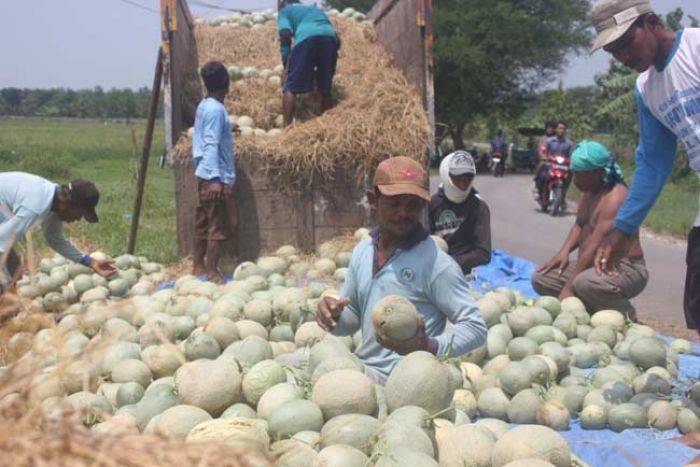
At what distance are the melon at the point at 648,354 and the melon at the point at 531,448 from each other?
188 cm

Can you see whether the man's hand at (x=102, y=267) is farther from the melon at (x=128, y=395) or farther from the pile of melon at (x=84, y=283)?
the melon at (x=128, y=395)

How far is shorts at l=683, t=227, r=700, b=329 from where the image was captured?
365 cm

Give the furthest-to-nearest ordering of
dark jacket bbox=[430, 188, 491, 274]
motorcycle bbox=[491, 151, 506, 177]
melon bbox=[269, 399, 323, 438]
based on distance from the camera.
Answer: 1. motorcycle bbox=[491, 151, 506, 177]
2. dark jacket bbox=[430, 188, 491, 274]
3. melon bbox=[269, 399, 323, 438]

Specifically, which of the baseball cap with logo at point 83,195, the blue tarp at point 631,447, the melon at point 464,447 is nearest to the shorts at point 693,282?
the blue tarp at point 631,447

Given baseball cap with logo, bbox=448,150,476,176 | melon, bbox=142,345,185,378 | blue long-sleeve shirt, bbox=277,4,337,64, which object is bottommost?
melon, bbox=142,345,185,378

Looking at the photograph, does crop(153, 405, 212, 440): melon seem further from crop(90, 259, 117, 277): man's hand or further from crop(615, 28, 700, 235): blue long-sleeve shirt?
crop(90, 259, 117, 277): man's hand

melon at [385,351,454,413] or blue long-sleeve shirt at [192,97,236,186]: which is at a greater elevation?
blue long-sleeve shirt at [192,97,236,186]

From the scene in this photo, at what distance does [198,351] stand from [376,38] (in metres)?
7.45

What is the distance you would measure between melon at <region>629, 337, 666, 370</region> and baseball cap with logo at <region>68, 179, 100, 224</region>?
386 cm

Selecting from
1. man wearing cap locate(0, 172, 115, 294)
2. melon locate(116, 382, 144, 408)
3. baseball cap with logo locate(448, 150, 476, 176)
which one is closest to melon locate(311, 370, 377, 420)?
melon locate(116, 382, 144, 408)

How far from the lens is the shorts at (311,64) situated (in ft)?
26.3

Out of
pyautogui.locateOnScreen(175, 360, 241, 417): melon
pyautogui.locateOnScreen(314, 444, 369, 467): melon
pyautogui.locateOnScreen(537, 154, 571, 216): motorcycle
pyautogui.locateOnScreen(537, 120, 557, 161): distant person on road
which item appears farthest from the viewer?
pyautogui.locateOnScreen(537, 120, 557, 161): distant person on road

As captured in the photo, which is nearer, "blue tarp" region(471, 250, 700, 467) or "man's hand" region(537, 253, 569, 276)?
"blue tarp" region(471, 250, 700, 467)

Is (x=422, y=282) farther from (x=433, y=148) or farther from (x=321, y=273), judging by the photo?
(x=433, y=148)
